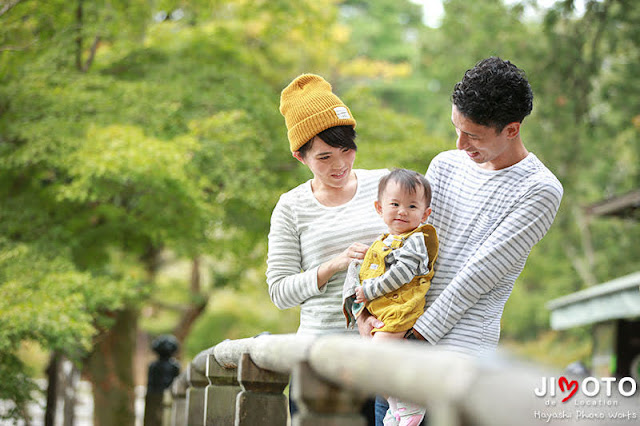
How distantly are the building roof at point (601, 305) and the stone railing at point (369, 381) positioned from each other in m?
5.23

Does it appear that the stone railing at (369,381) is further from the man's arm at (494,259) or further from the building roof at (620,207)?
the building roof at (620,207)

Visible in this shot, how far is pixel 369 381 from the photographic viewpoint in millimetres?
1193

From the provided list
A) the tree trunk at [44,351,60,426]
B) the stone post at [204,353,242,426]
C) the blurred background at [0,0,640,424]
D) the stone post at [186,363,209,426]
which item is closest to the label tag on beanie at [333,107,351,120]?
the stone post at [204,353,242,426]

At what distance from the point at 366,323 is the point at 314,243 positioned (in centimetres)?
36

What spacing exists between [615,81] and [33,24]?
29.5 ft

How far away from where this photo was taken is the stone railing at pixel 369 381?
3.03ft

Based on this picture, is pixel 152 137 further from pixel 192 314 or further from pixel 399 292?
pixel 192 314

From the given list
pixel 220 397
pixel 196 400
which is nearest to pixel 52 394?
pixel 196 400

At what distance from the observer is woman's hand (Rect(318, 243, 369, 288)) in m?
2.28

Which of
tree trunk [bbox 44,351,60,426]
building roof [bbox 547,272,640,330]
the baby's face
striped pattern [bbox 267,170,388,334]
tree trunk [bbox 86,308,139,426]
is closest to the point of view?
the baby's face

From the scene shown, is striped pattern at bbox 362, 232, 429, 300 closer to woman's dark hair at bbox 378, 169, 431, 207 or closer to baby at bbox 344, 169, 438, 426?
baby at bbox 344, 169, 438, 426

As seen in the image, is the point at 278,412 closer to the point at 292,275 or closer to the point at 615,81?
the point at 292,275

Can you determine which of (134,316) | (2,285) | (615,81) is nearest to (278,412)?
(2,285)

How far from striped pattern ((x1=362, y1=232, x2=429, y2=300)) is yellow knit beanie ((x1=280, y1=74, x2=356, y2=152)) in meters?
0.50
